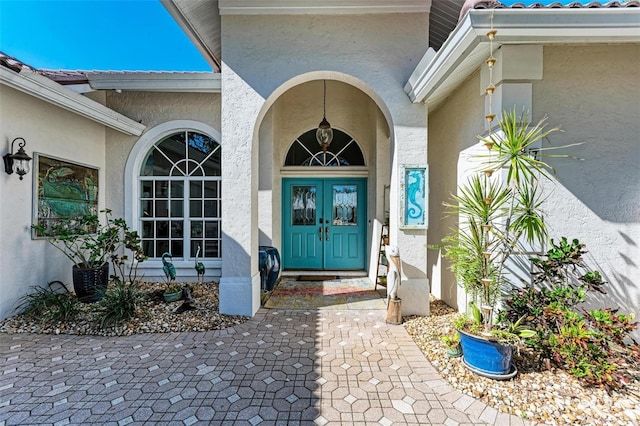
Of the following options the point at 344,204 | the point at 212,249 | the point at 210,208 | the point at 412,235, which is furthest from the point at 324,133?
the point at 212,249

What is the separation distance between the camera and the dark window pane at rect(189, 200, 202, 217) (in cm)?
609

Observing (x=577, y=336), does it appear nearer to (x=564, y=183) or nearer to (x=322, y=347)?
(x=564, y=183)

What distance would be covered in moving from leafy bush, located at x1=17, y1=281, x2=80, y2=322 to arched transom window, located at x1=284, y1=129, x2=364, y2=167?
480cm

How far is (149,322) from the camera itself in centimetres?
406

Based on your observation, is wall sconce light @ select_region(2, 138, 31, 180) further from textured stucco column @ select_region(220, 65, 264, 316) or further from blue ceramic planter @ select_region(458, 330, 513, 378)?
blue ceramic planter @ select_region(458, 330, 513, 378)

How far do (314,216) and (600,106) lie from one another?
17.4 feet

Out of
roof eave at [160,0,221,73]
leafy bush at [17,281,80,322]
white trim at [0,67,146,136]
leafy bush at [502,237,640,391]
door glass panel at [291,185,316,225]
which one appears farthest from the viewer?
door glass panel at [291,185,316,225]

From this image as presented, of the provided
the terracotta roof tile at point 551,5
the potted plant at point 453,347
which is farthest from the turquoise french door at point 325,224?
the terracotta roof tile at point 551,5

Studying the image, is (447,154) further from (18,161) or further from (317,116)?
(18,161)

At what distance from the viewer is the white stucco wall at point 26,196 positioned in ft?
13.4

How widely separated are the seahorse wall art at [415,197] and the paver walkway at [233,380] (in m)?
1.60

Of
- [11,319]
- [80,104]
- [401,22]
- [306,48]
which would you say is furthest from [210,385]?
[401,22]

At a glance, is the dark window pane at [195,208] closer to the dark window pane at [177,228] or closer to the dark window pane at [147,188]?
the dark window pane at [177,228]

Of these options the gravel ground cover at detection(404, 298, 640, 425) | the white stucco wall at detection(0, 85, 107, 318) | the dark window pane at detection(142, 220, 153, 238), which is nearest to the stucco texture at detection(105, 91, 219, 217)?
the dark window pane at detection(142, 220, 153, 238)
